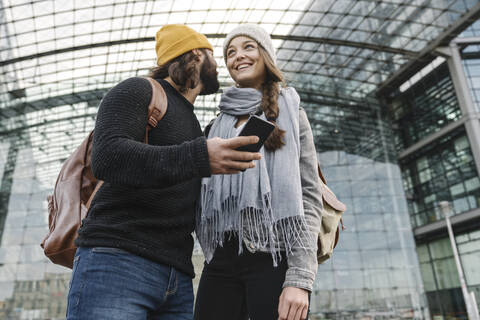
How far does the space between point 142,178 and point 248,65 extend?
4.31 feet

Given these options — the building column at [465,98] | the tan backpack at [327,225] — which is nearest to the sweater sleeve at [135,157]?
the tan backpack at [327,225]

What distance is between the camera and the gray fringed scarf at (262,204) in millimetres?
1825

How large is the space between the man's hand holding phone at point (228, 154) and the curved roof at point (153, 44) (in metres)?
17.3

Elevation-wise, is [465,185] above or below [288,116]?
above

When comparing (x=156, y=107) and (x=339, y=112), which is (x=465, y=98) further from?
(x=156, y=107)

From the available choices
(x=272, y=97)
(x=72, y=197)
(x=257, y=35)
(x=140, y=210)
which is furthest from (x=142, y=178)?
(x=257, y=35)

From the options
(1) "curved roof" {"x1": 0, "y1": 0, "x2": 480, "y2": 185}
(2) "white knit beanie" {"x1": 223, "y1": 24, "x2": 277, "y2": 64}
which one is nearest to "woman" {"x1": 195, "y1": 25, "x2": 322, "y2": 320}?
(2) "white knit beanie" {"x1": 223, "y1": 24, "x2": 277, "y2": 64}

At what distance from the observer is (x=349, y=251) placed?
20.7 metres

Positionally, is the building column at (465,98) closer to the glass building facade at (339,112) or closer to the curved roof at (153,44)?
the glass building facade at (339,112)

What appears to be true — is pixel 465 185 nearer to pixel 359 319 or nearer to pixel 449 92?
pixel 449 92

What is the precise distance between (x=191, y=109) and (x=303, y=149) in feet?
2.18

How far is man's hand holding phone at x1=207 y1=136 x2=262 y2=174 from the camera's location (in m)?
1.29

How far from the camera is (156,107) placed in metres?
1.60

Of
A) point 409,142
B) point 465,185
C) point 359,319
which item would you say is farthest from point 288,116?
point 409,142
